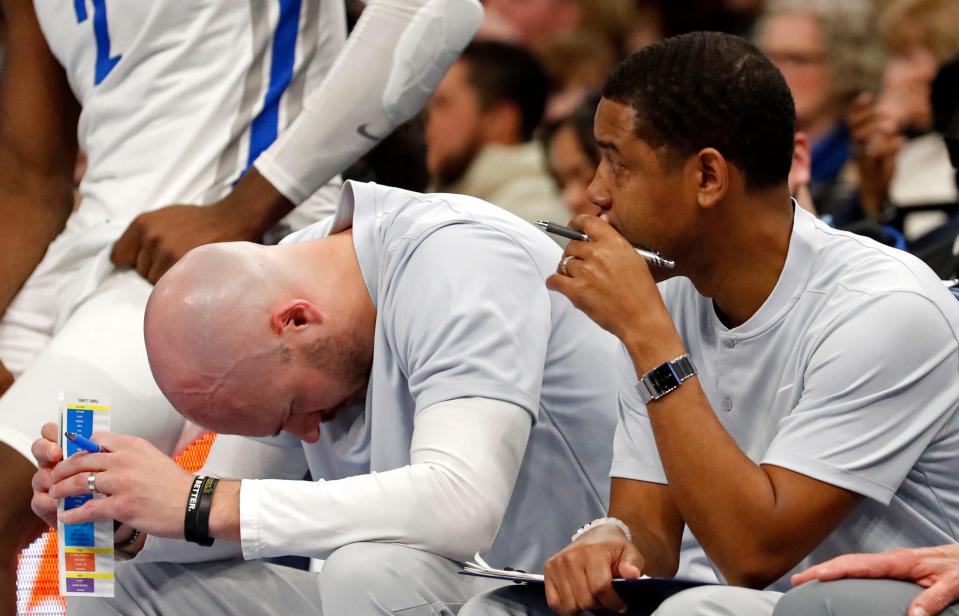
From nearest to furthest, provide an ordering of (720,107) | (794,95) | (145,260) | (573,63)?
(720,107) < (145,260) < (794,95) < (573,63)

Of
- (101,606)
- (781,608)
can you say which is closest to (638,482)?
(781,608)

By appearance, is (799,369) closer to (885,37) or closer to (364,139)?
(364,139)

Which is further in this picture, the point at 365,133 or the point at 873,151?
the point at 873,151

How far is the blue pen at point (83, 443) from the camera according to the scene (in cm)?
221

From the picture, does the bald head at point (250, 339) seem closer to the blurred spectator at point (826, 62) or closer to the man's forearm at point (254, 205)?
the man's forearm at point (254, 205)

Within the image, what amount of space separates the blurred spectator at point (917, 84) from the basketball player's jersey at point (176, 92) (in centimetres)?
235

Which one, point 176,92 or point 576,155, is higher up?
point 176,92

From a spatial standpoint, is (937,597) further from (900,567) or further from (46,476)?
(46,476)

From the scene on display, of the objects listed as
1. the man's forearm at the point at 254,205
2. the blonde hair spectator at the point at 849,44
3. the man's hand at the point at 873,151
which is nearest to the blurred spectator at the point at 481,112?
the blonde hair spectator at the point at 849,44

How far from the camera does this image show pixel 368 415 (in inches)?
95.0

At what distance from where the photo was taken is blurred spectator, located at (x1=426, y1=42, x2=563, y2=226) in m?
5.37

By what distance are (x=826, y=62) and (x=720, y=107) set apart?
2.66 metres

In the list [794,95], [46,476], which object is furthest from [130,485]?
[794,95]

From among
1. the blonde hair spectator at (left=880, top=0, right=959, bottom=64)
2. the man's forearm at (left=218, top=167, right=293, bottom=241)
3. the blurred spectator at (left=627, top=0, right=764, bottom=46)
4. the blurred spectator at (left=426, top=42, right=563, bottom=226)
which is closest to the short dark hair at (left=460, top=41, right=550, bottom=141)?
the blurred spectator at (left=426, top=42, right=563, bottom=226)
